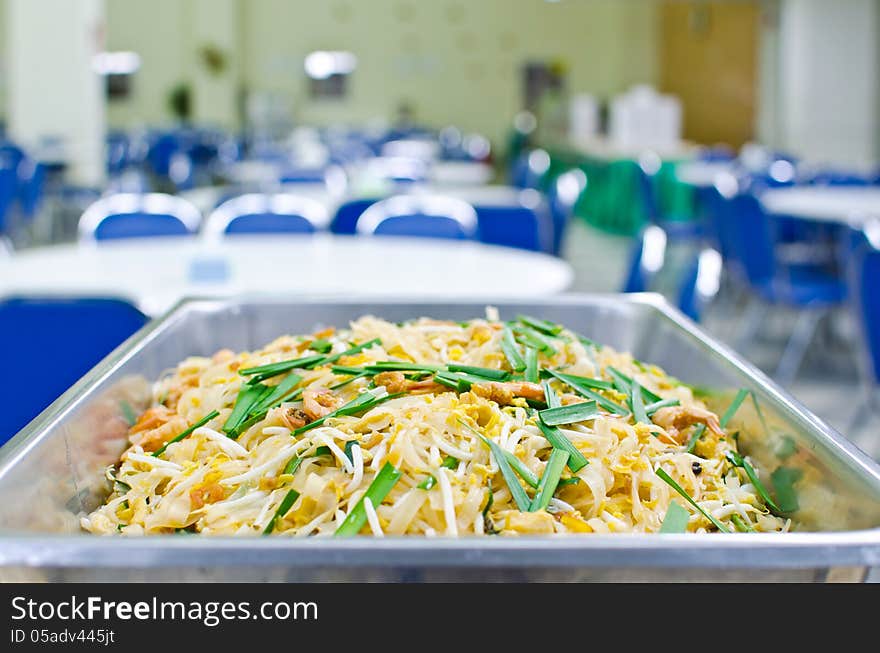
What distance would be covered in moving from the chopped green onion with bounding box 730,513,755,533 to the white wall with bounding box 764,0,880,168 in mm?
11171

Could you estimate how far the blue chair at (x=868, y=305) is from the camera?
2.57 m

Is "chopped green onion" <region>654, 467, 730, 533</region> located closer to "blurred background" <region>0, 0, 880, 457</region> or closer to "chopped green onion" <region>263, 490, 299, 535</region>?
"chopped green onion" <region>263, 490, 299, 535</region>

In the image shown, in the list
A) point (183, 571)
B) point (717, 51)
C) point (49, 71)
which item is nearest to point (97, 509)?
point (183, 571)

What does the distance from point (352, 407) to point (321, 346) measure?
26cm

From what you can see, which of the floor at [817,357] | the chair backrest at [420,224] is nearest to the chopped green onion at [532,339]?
the floor at [817,357]

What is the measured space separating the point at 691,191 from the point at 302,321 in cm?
804

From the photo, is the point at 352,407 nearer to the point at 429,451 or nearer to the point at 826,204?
the point at 429,451

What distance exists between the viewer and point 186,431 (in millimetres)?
1013

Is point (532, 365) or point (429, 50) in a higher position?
point (429, 50)

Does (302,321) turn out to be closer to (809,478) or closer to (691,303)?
(809,478)

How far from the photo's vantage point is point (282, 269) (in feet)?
9.20

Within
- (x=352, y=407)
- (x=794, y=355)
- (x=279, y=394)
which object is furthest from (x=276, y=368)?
(x=794, y=355)

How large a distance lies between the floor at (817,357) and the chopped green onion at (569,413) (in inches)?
87.2

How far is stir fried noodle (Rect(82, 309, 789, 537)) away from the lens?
787mm
